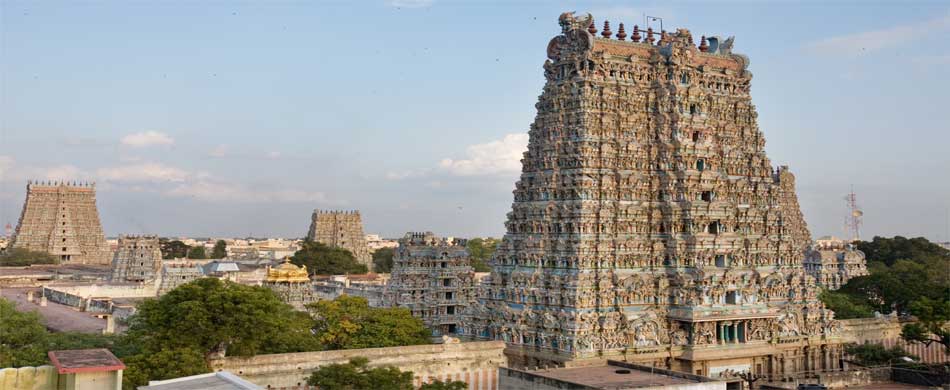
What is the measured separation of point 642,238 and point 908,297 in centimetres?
2785

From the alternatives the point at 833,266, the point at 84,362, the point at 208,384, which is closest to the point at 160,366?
the point at 208,384

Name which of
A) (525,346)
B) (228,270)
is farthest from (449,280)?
(228,270)

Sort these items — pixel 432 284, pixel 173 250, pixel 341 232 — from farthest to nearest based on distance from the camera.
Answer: pixel 173 250
pixel 341 232
pixel 432 284

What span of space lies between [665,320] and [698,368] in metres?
2.70

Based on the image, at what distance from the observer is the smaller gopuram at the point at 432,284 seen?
57.1m

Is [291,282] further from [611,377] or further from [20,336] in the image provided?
[611,377]

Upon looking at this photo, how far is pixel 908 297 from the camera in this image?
205 feet

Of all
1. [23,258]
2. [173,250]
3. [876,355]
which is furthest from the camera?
[173,250]

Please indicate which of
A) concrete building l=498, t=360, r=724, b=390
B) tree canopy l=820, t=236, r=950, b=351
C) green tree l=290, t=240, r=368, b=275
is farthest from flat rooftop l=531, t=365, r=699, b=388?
green tree l=290, t=240, r=368, b=275

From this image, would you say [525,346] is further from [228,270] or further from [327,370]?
[228,270]

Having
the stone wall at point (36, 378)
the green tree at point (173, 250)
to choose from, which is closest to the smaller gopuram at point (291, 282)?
the stone wall at point (36, 378)

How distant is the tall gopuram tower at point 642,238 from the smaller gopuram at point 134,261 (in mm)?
56893

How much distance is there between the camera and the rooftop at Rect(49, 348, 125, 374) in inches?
944

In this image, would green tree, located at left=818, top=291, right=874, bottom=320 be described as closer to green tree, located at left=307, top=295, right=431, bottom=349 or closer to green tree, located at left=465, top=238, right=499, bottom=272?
green tree, located at left=307, top=295, right=431, bottom=349
